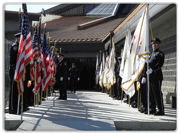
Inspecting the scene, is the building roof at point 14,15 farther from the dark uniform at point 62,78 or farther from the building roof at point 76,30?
the dark uniform at point 62,78

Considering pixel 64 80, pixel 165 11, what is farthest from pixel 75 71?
pixel 165 11

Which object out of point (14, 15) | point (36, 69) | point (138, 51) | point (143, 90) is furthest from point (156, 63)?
point (14, 15)

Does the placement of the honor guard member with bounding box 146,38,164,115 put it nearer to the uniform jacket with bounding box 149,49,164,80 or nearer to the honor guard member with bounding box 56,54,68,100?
the uniform jacket with bounding box 149,49,164,80

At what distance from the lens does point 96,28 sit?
20.0m

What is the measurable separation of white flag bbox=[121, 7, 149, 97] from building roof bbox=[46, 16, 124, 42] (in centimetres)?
1024

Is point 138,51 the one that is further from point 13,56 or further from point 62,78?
point 62,78

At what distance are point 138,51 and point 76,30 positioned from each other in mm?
14248

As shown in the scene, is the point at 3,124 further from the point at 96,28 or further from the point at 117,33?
the point at 96,28

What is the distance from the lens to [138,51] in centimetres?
643

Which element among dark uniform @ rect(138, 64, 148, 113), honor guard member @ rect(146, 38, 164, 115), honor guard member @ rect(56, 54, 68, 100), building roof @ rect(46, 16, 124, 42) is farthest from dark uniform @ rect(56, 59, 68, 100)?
building roof @ rect(46, 16, 124, 42)

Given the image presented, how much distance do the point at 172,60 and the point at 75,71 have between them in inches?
363

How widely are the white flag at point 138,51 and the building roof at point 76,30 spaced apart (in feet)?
33.6

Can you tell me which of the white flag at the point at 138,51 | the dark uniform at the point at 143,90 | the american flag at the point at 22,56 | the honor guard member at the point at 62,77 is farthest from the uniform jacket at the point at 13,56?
the honor guard member at the point at 62,77

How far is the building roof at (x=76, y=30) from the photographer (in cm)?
1775
